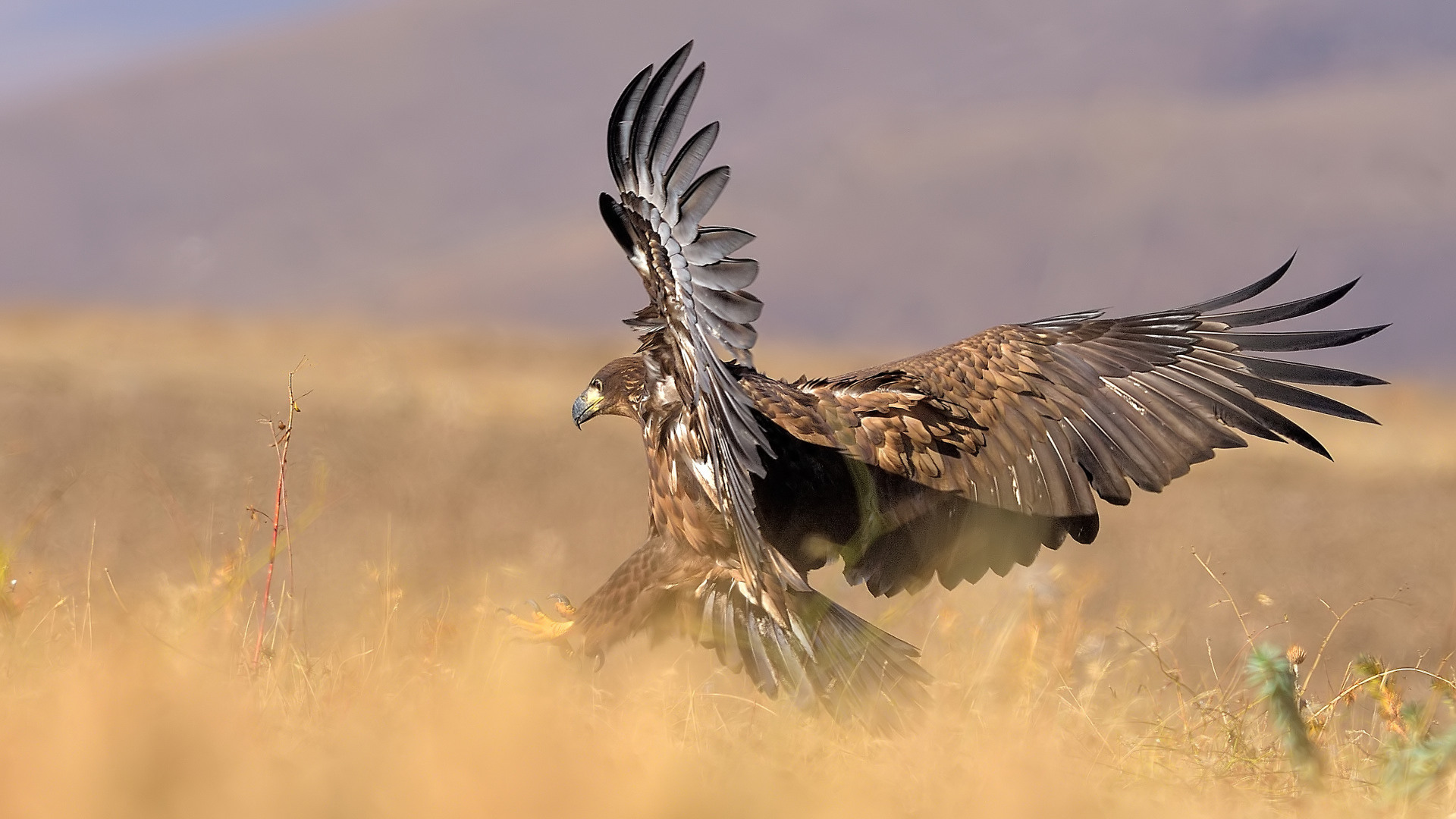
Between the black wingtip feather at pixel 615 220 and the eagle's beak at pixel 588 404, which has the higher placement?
the black wingtip feather at pixel 615 220

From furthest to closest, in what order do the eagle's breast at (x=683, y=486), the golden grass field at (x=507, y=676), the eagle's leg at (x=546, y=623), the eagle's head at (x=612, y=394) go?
the eagle's head at (x=612, y=394) → the eagle's leg at (x=546, y=623) → the eagle's breast at (x=683, y=486) → the golden grass field at (x=507, y=676)

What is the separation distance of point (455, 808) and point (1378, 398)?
17.3 meters

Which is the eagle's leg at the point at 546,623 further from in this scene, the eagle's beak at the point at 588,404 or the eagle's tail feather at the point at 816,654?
the eagle's beak at the point at 588,404

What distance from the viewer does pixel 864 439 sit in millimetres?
4750

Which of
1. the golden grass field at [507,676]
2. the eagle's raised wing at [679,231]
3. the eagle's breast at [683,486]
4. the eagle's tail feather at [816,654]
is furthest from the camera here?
the eagle's breast at [683,486]

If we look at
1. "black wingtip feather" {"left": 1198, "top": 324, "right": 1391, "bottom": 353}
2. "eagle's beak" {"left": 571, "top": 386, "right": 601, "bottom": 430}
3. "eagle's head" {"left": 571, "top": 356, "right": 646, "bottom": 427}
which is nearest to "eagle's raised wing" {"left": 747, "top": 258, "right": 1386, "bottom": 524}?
"black wingtip feather" {"left": 1198, "top": 324, "right": 1391, "bottom": 353}

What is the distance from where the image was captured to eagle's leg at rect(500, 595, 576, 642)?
4797 mm

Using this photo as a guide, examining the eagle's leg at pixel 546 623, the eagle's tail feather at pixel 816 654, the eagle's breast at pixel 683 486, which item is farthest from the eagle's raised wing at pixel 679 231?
the eagle's leg at pixel 546 623

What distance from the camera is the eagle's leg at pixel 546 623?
4797 millimetres

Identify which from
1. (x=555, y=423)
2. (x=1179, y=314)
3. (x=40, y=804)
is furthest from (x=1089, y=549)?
(x=40, y=804)

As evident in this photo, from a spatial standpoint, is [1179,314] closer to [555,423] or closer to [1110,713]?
[1110,713]

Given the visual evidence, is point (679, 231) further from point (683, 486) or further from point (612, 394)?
point (612, 394)

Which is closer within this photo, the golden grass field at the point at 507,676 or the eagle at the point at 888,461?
the golden grass field at the point at 507,676

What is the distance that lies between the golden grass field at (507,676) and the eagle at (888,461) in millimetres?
194
